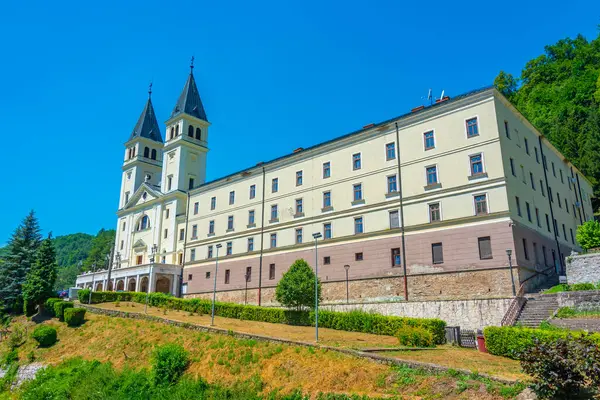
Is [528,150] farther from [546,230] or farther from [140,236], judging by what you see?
[140,236]

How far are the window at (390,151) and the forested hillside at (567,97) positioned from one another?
29852 mm

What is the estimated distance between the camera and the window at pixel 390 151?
116ft

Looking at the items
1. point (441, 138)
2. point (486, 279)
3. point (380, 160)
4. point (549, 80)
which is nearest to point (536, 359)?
point (486, 279)

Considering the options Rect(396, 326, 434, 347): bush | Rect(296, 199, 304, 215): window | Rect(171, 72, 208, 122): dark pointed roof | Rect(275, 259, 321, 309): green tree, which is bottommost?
Rect(396, 326, 434, 347): bush

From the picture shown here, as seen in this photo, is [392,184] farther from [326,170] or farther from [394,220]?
[326,170]

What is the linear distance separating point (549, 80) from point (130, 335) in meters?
69.4

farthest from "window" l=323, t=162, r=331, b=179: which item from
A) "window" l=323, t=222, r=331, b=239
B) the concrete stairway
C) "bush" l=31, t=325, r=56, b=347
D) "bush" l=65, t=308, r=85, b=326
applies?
"bush" l=31, t=325, r=56, b=347

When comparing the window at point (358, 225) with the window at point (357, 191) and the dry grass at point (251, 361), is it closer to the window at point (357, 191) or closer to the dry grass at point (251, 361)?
the window at point (357, 191)

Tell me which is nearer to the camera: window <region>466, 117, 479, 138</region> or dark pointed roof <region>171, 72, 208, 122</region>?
window <region>466, 117, 479, 138</region>

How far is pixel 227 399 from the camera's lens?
1898cm

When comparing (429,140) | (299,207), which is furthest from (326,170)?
(429,140)

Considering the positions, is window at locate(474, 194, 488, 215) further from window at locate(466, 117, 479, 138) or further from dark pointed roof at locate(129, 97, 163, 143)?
dark pointed roof at locate(129, 97, 163, 143)

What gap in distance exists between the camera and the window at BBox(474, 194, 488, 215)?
29.7m

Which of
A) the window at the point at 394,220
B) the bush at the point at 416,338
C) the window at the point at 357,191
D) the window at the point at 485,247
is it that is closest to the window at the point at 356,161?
the window at the point at 357,191
